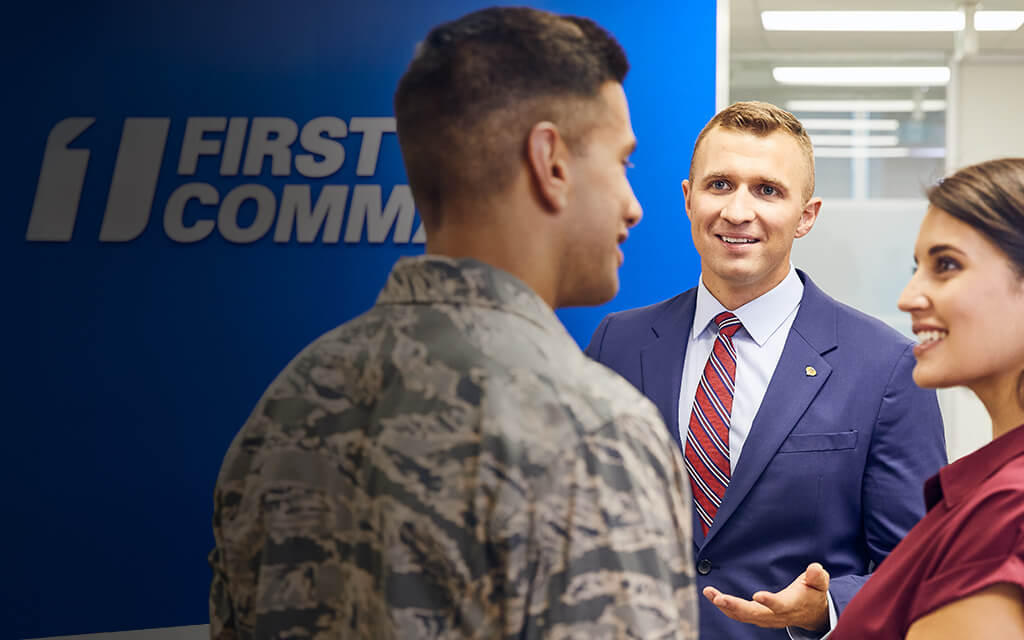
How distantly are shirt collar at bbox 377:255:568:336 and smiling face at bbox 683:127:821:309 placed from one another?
1245 mm

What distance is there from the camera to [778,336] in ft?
7.46

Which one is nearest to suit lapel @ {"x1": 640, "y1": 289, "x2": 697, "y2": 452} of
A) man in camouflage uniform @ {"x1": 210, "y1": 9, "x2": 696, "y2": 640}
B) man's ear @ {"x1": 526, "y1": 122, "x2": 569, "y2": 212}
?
man in camouflage uniform @ {"x1": 210, "y1": 9, "x2": 696, "y2": 640}

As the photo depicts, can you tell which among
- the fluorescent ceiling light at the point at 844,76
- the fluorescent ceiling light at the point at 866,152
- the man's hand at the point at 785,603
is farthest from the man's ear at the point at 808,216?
the fluorescent ceiling light at the point at 844,76

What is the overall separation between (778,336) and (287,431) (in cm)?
150

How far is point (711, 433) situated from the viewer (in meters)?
2.14

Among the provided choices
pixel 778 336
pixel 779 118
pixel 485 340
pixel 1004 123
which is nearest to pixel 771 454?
pixel 778 336

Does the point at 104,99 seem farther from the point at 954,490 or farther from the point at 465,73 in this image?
the point at 954,490

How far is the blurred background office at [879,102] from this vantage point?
3906mm

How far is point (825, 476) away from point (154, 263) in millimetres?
2263

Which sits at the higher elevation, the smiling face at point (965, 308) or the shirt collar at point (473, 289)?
the smiling face at point (965, 308)

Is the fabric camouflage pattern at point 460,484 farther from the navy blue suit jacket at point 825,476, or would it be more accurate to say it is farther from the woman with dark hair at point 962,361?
the navy blue suit jacket at point 825,476

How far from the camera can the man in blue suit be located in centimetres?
202

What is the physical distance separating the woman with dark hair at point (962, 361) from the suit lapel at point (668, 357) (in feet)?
2.40

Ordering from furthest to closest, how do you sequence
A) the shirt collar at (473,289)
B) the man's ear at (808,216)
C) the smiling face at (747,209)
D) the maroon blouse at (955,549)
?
the man's ear at (808,216), the smiling face at (747,209), the maroon blouse at (955,549), the shirt collar at (473,289)
